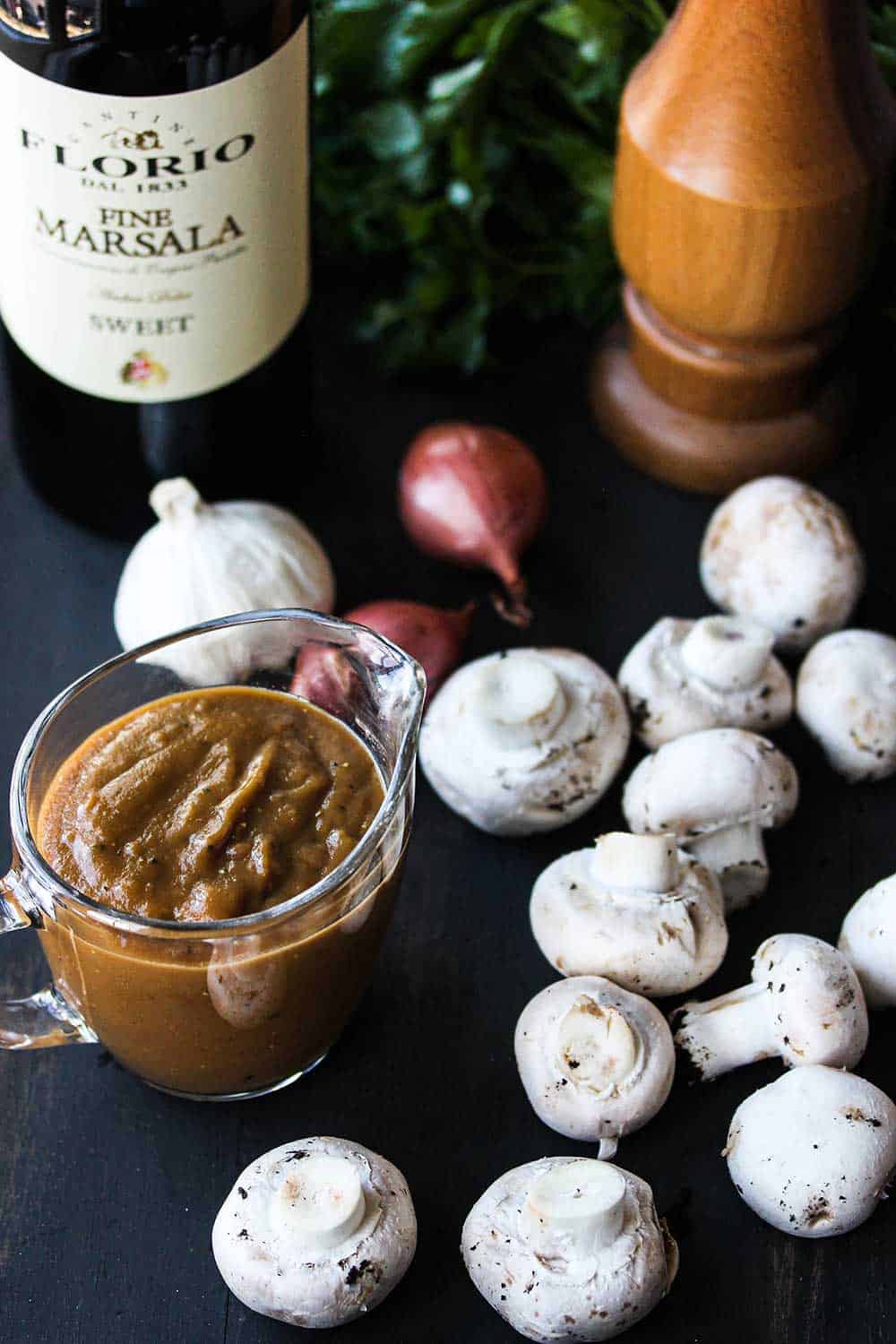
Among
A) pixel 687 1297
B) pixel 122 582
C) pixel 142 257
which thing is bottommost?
pixel 687 1297

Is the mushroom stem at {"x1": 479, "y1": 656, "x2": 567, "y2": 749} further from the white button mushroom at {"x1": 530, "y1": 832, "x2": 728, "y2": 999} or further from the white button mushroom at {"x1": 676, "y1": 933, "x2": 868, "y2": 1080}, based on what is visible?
the white button mushroom at {"x1": 676, "y1": 933, "x2": 868, "y2": 1080}

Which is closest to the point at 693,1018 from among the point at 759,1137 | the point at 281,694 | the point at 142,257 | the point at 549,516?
the point at 759,1137

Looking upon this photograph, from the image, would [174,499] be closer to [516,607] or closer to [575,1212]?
[516,607]

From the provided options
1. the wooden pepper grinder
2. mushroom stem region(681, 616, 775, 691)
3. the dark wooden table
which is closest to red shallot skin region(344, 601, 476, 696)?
the dark wooden table

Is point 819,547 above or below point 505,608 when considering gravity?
above

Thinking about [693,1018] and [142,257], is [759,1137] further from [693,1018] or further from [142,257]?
[142,257]

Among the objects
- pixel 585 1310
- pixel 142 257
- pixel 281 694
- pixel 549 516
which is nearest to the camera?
pixel 585 1310

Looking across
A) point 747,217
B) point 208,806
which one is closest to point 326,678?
point 208,806
